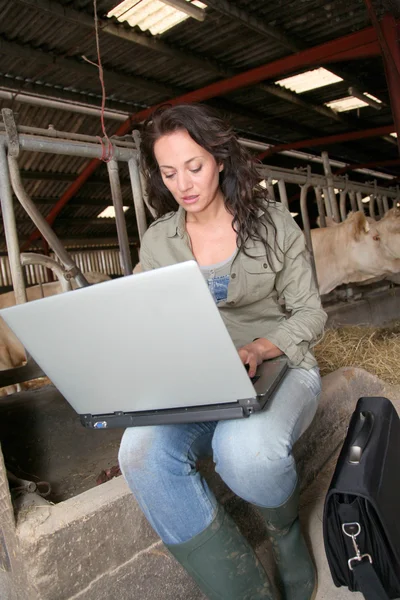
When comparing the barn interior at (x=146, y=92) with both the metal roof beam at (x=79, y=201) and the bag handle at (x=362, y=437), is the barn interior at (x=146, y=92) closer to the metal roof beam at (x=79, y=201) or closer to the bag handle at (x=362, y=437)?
the metal roof beam at (x=79, y=201)

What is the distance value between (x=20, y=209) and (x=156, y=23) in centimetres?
557

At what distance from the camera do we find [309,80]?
681 centimetres

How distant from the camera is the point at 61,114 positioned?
683 centimetres

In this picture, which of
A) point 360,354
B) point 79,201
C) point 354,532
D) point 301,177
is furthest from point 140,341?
point 79,201

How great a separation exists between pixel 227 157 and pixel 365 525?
1.14 metres

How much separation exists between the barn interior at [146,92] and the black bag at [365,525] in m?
0.63

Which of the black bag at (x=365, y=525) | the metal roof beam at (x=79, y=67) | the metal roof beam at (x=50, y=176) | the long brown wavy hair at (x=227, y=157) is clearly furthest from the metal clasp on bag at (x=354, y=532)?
the metal roof beam at (x=50, y=176)

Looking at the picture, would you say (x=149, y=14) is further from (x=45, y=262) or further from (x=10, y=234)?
(x=10, y=234)

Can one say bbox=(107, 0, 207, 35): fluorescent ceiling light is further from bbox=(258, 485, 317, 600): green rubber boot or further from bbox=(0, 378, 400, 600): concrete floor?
bbox=(258, 485, 317, 600): green rubber boot

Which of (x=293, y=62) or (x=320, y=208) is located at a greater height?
(x=293, y=62)

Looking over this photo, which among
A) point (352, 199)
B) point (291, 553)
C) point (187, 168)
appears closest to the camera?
point (291, 553)

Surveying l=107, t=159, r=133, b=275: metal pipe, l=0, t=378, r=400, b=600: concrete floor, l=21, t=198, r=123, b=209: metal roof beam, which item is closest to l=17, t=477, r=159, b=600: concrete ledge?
l=0, t=378, r=400, b=600: concrete floor

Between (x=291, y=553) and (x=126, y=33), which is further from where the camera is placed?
(x=126, y=33)

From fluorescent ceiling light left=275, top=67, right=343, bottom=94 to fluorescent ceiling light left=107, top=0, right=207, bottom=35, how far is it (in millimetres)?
2362
